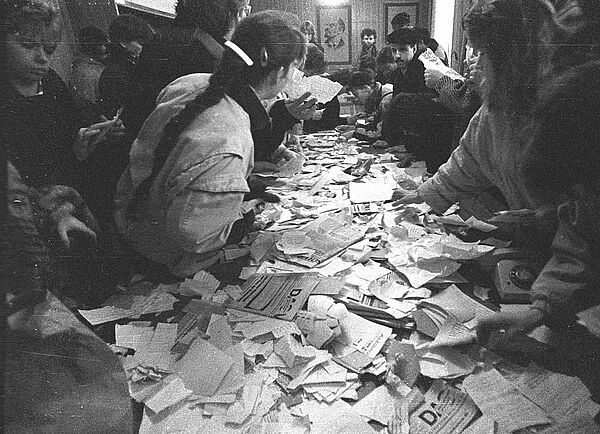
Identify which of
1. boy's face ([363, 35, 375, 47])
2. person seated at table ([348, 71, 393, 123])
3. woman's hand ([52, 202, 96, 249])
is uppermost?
boy's face ([363, 35, 375, 47])

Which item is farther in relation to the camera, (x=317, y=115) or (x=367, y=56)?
(x=317, y=115)

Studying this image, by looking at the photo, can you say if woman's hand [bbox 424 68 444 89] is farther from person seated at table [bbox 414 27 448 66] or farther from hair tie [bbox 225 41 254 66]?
hair tie [bbox 225 41 254 66]

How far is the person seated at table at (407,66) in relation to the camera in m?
0.56

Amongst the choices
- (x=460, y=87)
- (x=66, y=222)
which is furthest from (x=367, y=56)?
(x=66, y=222)

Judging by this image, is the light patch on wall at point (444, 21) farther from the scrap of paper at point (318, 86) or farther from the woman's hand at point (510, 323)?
the woman's hand at point (510, 323)

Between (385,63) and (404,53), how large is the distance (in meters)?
0.03

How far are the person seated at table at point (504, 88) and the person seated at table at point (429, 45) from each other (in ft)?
0.18

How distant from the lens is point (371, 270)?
87cm

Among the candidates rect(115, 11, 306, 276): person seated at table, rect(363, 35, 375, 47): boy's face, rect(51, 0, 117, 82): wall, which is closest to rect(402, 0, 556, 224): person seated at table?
rect(363, 35, 375, 47): boy's face

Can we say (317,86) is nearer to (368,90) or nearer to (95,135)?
(368,90)

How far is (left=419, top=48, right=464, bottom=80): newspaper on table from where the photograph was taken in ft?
1.84

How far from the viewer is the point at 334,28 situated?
0.55m

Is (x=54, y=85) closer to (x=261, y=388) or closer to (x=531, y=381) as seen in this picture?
(x=261, y=388)

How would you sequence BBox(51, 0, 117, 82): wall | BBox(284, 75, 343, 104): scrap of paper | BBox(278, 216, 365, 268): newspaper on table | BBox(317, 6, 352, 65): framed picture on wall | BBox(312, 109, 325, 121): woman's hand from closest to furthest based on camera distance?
BBox(51, 0, 117, 82): wall → BBox(317, 6, 352, 65): framed picture on wall → BBox(284, 75, 343, 104): scrap of paper → BBox(312, 109, 325, 121): woman's hand → BBox(278, 216, 365, 268): newspaper on table
